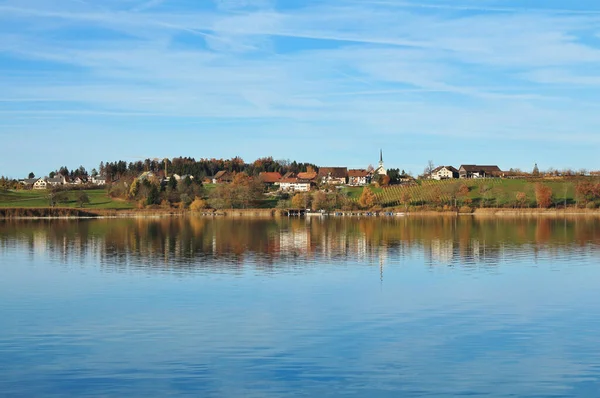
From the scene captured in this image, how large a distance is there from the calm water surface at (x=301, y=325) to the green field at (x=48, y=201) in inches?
3605

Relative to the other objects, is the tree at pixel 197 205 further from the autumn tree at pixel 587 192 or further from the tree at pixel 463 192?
the autumn tree at pixel 587 192

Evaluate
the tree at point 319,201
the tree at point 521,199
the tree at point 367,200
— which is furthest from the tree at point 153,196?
the tree at point 521,199

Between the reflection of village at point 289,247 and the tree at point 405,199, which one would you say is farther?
the tree at point 405,199

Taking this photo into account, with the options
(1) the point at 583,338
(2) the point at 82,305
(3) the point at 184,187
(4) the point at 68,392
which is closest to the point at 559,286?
(1) the point at 583,338

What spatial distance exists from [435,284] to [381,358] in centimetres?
1468

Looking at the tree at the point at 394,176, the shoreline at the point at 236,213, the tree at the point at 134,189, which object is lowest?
the shoreline at the point at 236,213

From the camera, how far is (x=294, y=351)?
20094 mm

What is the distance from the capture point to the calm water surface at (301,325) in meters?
17.3

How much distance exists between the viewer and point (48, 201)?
13888 cm

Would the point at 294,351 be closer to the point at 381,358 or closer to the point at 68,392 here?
the point at 381,358

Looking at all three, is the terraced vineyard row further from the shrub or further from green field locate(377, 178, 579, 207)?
the shrub

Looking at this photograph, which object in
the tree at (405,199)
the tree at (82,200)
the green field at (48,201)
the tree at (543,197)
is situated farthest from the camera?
the green field at (48,201)

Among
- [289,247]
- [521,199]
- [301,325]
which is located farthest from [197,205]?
[301,325]

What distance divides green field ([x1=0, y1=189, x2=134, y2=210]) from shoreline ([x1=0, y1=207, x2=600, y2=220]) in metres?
8.77
